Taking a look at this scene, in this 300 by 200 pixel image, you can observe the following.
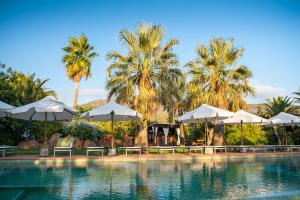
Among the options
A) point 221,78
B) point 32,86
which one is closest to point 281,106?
point 221,78

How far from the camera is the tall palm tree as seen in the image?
2364cm

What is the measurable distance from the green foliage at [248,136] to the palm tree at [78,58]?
16.5m

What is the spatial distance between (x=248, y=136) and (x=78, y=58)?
19.6 metres

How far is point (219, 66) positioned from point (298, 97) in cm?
1168

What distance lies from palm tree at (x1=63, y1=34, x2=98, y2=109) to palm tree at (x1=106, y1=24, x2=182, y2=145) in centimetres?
1192

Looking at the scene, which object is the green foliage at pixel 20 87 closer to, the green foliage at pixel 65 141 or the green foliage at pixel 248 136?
the green foliage at pixel 65 141

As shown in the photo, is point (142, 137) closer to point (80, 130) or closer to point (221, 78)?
point (80, 130)

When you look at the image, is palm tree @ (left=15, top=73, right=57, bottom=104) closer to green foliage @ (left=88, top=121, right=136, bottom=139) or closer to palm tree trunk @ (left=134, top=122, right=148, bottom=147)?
green foliage @ (left=88, top=121, right=136, bottom=139)

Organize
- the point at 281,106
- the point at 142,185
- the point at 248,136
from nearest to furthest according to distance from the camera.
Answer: the point at 142,185, the point at 248,136, the point at 281,106

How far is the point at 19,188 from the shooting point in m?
8.06

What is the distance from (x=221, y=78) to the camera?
23.7 metres

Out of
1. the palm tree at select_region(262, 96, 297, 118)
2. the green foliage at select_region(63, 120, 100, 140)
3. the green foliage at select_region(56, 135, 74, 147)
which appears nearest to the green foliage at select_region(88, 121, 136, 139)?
the green foliage at select_region(63, 120, 100, 140)

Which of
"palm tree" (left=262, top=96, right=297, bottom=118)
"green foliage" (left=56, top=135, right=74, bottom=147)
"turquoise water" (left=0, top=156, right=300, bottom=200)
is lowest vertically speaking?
"turquoise water" (left=0, top=156, right=300, bottom=200)

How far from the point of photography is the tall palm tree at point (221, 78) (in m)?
23.6
